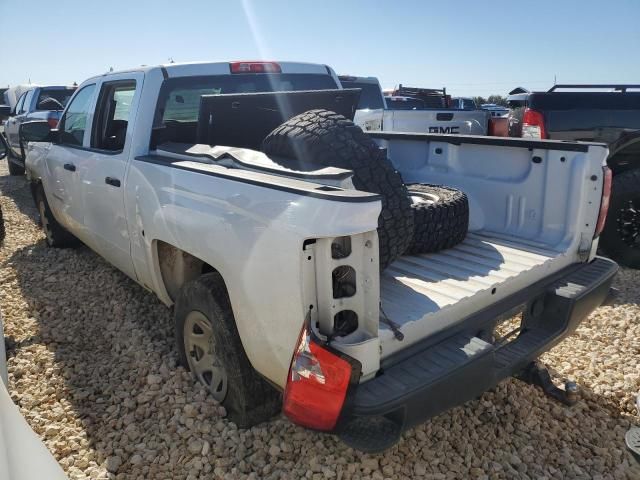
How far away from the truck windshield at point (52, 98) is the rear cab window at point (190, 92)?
8.59 metres

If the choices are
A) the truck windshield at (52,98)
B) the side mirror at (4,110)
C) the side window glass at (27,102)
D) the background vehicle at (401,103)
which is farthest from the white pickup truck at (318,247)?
the background vehicle at (401,103)

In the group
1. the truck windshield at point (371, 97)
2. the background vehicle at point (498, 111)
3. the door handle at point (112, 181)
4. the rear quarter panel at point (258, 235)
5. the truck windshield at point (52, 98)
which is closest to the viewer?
the rear quarter panel at point (258, 235)

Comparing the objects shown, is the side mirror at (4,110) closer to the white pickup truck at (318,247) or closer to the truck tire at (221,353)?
the white pickup truck at (318,247)

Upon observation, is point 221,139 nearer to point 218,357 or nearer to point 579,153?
point 218,357

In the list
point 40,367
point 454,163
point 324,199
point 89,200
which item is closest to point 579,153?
point 454,163

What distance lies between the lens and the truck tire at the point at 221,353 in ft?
8.03

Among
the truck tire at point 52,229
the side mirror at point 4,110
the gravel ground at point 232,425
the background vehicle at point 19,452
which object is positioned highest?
the side mirror at point 4,110

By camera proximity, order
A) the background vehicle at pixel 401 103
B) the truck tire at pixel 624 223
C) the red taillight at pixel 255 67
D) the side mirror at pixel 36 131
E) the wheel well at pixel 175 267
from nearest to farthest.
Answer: the wheel well at pixel 175 267 < the red taillight at pixel 255 67 < the side mirror at pixel 36 131 < the truck tire at pixel 624 223 < the background vehicle at pixel 401 103

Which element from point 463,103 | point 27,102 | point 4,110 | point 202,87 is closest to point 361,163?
point 202,87

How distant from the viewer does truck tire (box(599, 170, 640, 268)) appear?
16.7 feet

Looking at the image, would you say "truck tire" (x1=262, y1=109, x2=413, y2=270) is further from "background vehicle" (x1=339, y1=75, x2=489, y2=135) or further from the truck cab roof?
"background vehicle" (x1=339, y1=75, x2=489, y2=135)

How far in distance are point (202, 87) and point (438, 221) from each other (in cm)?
183

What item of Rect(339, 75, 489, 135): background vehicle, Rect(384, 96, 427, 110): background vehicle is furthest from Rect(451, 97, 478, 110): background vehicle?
Rect(339, 75, 489, 135): background vehicle

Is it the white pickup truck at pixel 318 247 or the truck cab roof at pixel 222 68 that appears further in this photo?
the truck cab roof at pixel 222 68
